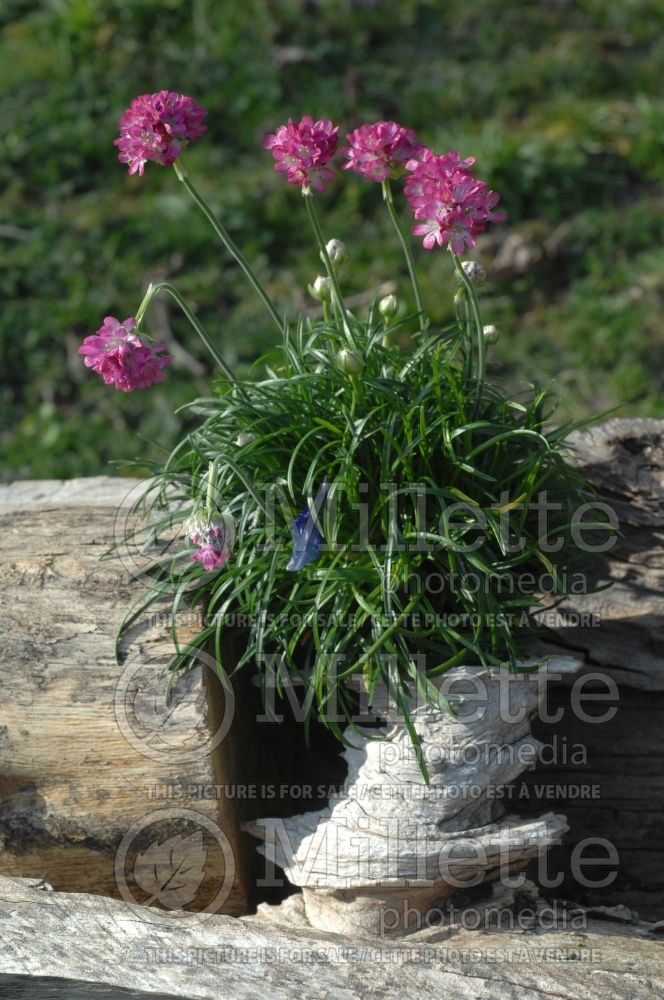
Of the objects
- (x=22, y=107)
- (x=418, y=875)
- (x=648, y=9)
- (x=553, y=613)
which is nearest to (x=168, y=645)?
(x=418, y=875)

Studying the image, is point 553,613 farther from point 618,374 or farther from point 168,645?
point 618,374

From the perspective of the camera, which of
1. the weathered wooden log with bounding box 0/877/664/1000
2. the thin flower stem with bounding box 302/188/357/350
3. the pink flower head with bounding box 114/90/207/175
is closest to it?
the weathered wooden log with bounding box 0/877/664/1000

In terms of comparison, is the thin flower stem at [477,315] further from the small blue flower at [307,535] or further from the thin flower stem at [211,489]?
the thin flower stem at [211,489]

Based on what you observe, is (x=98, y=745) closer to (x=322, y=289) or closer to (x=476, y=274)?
(x=322, y=289)

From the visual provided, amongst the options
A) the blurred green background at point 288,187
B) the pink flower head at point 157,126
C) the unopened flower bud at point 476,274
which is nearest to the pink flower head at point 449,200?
the unopened flower bud at point 476,274

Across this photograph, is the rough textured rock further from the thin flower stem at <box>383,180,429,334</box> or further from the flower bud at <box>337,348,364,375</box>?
the flower bud at <box>337,348,364,375</box>

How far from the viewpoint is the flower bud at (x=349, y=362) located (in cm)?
200

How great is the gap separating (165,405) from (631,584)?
87.5 inches

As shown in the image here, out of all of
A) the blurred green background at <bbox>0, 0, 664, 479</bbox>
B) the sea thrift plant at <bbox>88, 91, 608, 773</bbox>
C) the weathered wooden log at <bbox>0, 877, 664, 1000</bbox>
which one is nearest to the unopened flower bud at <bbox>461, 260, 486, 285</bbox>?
the sea thrift plant at <bbox>88, 91, 608, 773</bbox>

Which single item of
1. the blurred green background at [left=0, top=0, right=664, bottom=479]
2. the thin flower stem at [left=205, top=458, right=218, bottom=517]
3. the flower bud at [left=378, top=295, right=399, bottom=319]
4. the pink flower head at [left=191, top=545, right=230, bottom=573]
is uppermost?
the blurred green background at [left=0, top=0, right=664, bottom=479]

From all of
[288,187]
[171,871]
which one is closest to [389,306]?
[171,871]

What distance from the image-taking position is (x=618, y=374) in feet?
12.9

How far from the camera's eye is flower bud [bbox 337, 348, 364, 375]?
2.00 metres

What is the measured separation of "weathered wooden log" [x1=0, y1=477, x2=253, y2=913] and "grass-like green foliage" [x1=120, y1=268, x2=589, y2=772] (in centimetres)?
12
